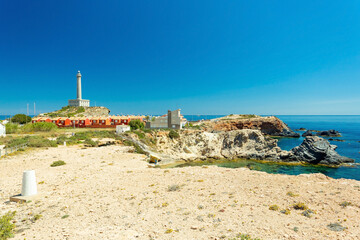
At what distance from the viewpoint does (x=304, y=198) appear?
8.73 metres

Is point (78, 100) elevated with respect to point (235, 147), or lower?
elevated

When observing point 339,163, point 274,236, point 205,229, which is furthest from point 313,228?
point 339,163

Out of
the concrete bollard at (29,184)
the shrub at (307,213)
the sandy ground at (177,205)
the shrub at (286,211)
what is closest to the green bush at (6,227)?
the sandy ground at (177,205)

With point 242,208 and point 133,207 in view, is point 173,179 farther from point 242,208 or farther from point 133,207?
point 242,208

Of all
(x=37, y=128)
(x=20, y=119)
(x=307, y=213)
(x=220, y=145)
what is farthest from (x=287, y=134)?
(x=20, y=119)

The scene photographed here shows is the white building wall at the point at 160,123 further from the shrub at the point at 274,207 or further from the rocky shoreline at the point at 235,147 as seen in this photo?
the shrub at the point at 274,207

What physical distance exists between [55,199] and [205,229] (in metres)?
7.17

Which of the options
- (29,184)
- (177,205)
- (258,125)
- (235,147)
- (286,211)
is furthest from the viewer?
(258,125)

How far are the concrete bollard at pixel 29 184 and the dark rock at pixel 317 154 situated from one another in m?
37.8

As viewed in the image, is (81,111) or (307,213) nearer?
(307,213)

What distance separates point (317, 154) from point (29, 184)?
39.6m

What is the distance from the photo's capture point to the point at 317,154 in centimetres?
3359

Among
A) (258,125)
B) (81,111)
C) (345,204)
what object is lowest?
(345,204)

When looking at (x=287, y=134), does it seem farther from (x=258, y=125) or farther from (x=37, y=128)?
(x=37, y=128)
